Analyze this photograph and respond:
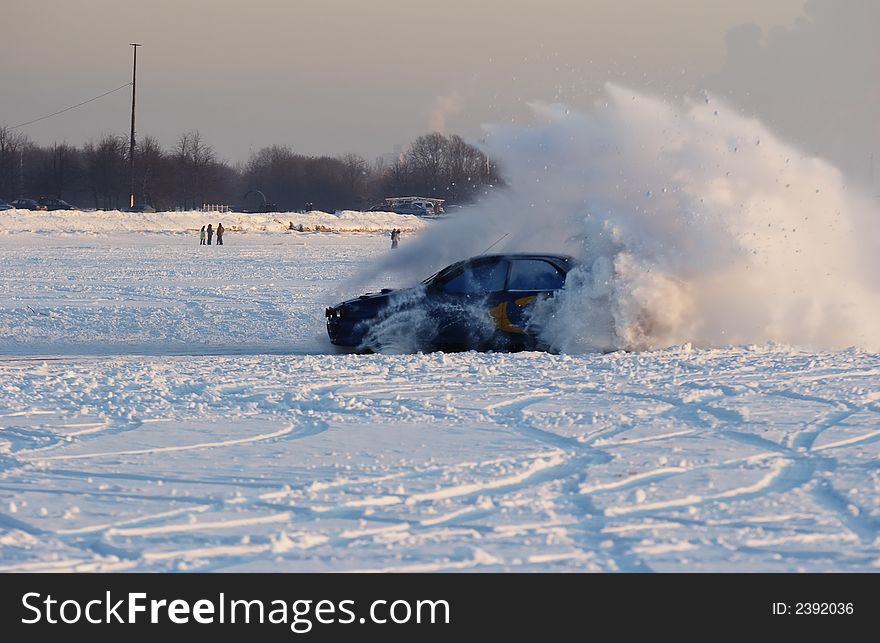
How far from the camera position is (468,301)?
14578mm

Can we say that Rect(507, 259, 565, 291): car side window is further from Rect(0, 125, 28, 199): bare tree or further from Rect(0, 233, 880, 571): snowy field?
Rect(0, 125, 28, 199): bare tree

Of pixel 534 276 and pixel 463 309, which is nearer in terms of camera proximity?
pixel 463 309

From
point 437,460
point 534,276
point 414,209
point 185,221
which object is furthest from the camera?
point 414,209

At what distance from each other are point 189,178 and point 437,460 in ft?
319

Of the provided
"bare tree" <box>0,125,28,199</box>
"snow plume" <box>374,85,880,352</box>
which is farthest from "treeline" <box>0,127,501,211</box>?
"snow plume" <box>374,85,880,352</box>

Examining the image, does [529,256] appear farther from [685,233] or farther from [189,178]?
[189,178]

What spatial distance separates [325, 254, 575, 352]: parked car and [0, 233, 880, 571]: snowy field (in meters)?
0.85

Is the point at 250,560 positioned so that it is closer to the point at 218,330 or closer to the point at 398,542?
the point at 398,542

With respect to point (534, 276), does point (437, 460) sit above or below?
below

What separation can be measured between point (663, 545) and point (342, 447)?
3.13 meters

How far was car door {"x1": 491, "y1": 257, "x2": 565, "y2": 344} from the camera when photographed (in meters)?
14.4

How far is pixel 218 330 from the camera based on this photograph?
17.8 metres

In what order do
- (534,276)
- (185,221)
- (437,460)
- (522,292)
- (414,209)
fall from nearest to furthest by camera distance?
(437,460) < (522,292) < (534,276) < (185,221) < (414,209)

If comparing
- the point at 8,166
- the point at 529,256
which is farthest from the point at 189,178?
the point at 529,256
